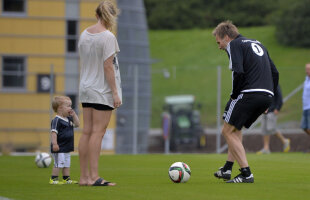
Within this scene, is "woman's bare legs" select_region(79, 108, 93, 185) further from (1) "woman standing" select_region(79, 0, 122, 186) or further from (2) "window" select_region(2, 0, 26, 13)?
(2) "window" select_region(2, 0, 26, 13)

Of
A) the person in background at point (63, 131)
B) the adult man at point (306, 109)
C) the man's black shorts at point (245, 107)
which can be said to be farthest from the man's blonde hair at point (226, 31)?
the adult man at point (306, 109)

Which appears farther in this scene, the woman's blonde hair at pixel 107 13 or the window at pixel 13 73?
the window at pixel 13 73

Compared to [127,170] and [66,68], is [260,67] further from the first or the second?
[66,68]

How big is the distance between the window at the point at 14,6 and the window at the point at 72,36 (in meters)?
1.42

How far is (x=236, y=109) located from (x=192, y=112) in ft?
77.9

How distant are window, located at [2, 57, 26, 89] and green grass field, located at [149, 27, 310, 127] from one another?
15.6 feet

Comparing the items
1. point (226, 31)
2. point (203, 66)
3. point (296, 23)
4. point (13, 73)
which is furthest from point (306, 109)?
point (203, 66)

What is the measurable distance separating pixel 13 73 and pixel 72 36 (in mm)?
2352

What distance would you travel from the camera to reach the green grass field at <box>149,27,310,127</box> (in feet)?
84.4

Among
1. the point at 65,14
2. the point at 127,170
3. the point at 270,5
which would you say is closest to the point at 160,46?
the point at 270,5

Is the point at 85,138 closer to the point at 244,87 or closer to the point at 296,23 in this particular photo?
the point at 244,87

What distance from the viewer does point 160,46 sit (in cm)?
6334

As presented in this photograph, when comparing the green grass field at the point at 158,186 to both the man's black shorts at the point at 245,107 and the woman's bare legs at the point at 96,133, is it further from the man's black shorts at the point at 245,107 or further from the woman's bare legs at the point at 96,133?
the man's black shorts at the point at 245,107

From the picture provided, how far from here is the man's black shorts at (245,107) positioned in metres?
9.26
